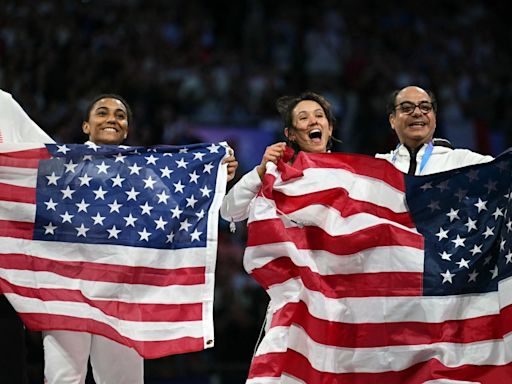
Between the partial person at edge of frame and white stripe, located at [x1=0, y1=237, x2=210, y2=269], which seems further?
the partial person at edge of frame

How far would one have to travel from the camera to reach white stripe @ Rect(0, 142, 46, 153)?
5.24m

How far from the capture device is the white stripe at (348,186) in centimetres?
496

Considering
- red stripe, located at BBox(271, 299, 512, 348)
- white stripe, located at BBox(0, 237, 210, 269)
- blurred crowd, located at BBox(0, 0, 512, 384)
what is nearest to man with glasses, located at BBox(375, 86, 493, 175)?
red stripe, located at BBox(271, 299, 512, 348)

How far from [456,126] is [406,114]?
196 inches

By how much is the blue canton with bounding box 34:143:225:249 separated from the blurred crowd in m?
2.62

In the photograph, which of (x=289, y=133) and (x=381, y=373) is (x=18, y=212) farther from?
(x=381, y=373)

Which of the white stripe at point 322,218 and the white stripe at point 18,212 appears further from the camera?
the white stripe at point 18,212

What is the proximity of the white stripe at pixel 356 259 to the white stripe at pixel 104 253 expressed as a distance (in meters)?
0.41

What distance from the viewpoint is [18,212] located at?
16.9 ft

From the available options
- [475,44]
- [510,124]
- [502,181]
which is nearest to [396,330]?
[502,181]

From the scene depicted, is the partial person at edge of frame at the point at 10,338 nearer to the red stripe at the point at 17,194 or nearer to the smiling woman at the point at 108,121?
the red stripe at the point at 17,194

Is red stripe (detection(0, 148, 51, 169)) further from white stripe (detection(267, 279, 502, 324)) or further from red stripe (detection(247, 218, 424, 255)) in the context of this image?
white stripe (detection(267, 279, 502, 324))

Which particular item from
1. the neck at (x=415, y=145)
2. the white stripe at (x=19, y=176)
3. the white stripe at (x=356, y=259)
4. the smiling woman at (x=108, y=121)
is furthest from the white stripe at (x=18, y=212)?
the neck at (x=415, y=145)

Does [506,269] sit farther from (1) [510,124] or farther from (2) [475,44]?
(2) [475,44]
